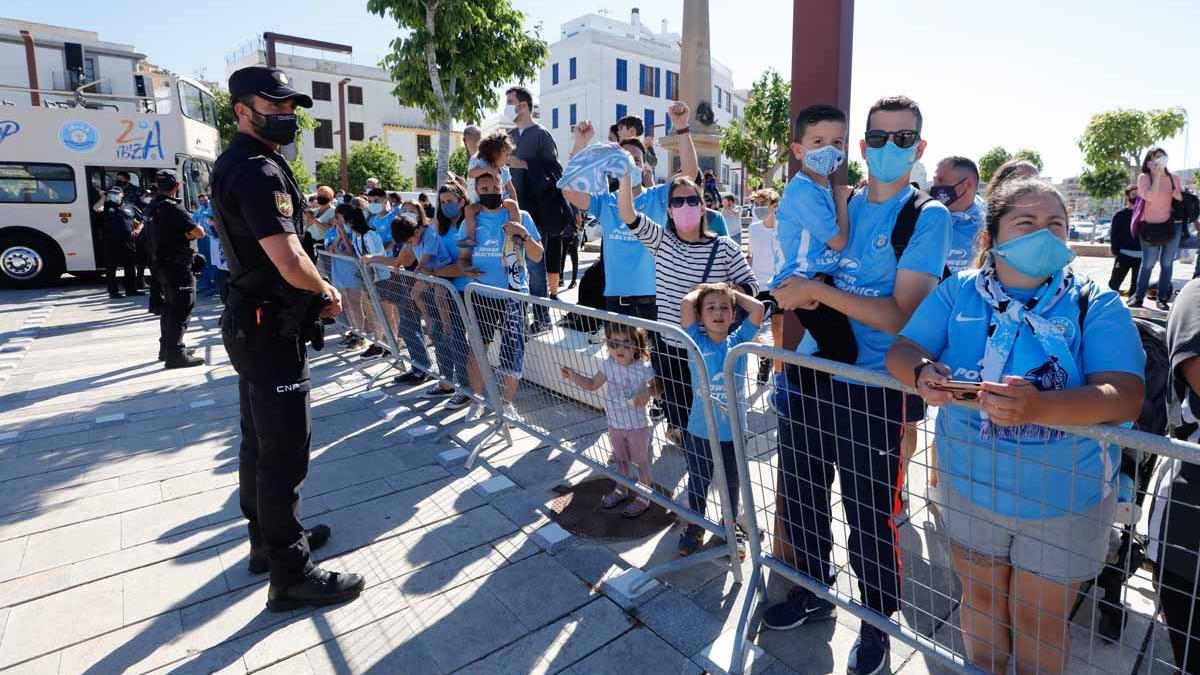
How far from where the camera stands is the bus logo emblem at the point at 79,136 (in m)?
13.9

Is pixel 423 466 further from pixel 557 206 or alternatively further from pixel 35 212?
pixel 35 212

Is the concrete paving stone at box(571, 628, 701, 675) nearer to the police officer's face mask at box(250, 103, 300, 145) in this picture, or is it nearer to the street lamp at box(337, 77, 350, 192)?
the police officer's face mask at box(250, 103, 300, 145)

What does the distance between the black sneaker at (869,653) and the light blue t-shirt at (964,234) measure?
2487 mm

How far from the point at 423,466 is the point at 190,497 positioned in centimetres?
138

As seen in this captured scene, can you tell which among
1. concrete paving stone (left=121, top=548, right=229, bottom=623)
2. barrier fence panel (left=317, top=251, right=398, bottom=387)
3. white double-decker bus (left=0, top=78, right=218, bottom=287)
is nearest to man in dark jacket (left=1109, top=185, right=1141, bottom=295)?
barrier fence panel (left=317, top=251, right=398, bottom=387)

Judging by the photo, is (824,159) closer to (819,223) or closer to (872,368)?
(819,223)

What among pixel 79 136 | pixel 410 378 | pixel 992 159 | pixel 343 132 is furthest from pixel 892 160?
pixel 992 159

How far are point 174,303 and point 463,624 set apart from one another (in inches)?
243

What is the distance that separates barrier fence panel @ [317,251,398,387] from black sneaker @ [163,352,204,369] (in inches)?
64.0

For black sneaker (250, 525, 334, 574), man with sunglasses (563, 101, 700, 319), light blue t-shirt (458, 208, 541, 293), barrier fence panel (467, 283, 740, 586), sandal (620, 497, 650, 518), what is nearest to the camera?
barrier fence panel (467, 283, 740, 586)

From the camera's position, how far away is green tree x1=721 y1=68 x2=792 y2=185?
115 feet

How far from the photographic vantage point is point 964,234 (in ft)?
13.4

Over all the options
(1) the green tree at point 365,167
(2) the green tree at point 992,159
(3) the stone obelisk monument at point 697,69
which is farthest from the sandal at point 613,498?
(2) the green tree at point 992,159

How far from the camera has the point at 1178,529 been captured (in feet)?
5.66
